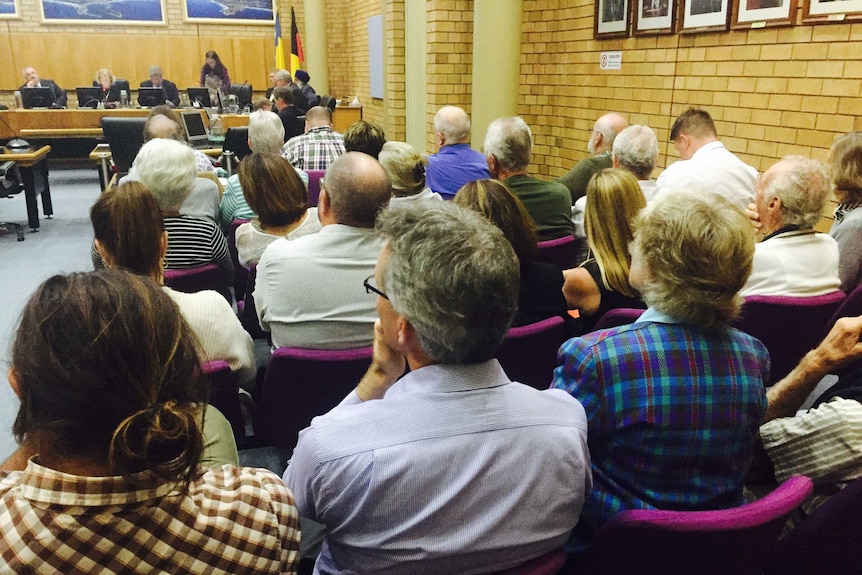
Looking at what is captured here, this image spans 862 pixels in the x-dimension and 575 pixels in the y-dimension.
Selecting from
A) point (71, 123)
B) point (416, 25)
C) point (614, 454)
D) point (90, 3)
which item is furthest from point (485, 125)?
point (90, 3)

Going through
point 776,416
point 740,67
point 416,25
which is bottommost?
point 776,416

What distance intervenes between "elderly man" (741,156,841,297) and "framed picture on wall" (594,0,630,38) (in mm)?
3245

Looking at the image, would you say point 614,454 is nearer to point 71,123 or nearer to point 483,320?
point 483,320

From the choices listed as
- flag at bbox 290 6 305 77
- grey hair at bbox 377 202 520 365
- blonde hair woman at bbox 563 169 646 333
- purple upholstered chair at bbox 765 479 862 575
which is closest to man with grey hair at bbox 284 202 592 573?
grey hair at bbox 377 202 520 365

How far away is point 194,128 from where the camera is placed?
21.7ft

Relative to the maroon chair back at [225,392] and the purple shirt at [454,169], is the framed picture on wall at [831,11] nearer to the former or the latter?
the purple shirt at [454,169]

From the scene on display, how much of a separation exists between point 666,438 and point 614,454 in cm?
11

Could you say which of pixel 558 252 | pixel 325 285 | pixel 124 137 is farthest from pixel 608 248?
pixel 124 137

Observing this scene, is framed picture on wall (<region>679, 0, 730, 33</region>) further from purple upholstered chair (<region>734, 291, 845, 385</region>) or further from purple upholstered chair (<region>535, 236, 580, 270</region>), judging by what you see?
purple upholstered chair (<region>734, 291, 845, 385</region>)

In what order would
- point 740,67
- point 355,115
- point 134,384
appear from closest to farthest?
point 134,384 → point 740,67 → point 355,115

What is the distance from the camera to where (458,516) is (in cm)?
101

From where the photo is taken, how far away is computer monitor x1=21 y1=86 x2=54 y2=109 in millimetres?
8734

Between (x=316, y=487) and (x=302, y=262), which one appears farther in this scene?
(x=302, y=262)

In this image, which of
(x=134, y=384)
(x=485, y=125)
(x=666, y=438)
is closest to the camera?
(x=134, y=384)
